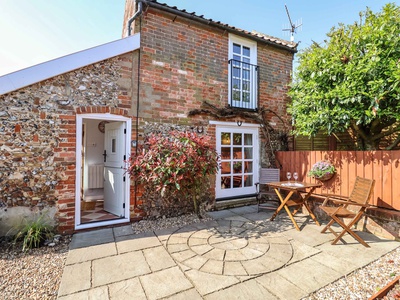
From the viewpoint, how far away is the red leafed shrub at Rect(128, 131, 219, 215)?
4.01 m

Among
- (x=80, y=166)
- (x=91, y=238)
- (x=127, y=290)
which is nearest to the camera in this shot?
(x=127, y=290)

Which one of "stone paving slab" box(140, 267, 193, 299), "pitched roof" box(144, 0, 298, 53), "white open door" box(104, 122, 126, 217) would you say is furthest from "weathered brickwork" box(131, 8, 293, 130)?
"stone paving slab" box(140, 267, 193, 299)

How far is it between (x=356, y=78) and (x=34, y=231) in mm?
6789

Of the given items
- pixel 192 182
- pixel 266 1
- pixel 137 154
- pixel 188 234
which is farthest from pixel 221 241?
pixel 266 1

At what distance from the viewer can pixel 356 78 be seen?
4004 millimetres

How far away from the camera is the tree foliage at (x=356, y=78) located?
373 centimetres

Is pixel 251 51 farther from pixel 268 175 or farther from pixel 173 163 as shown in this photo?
pixel 173 163

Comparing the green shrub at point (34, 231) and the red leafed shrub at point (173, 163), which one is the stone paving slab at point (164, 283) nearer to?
the red leafed shrub at point (173, 163)

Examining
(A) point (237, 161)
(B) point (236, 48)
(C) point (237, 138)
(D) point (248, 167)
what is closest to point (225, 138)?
(C) point (237, 138)

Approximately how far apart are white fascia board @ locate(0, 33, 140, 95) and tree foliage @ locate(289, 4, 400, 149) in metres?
4.38

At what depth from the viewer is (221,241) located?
359cm

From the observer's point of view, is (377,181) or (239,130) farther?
(239,130)

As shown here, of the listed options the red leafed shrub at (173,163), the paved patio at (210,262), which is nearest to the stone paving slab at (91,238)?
the paved patio at (210,262)

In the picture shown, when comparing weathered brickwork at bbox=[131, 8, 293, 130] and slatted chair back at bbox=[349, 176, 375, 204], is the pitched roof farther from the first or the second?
slatted chair back at bbox=[349, 176, 375, 204]
